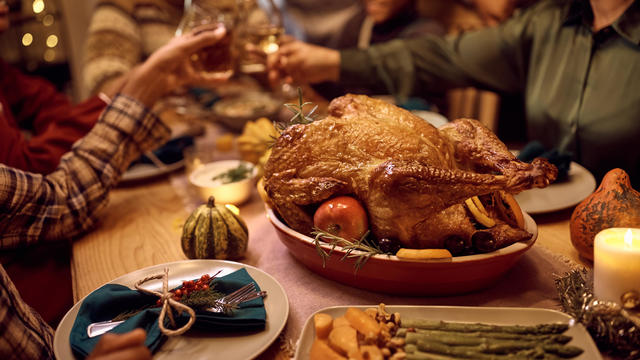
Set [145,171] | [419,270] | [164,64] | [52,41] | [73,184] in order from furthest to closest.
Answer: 1. [52,41]
2. [145,171]
3. [164,64]
4. [73,184]
5. [419,270]

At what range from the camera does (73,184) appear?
1.25 m

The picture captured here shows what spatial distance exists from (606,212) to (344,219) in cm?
58

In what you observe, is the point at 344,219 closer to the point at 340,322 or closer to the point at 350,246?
the point at 350,246

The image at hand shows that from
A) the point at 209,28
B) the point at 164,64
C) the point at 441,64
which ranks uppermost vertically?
the point at 209,28

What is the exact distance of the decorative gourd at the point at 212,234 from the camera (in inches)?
42.2

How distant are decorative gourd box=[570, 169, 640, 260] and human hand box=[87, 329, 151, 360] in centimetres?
95

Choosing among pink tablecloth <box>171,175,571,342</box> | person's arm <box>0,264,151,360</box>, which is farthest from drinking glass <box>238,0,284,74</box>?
person's arm <box>0,264,151,360</box>

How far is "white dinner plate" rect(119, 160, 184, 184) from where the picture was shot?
1658 mm

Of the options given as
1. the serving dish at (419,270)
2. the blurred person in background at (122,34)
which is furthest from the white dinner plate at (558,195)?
the blurred person in background at (122,34)

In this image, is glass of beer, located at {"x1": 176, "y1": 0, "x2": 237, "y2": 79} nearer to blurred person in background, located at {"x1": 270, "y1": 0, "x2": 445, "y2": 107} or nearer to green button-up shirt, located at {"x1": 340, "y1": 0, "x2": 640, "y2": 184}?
green button-up shirt, located at {"x1": 340, "y1": 0, "x2": 640, "y2": 184}

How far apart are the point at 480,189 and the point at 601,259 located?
0.80 feet

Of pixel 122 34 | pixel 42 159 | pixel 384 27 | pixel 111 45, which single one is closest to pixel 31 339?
pixel 42 159

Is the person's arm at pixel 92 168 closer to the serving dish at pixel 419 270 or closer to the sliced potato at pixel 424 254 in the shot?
the serving dish at pixel 419 270

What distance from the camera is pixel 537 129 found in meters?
1.84
